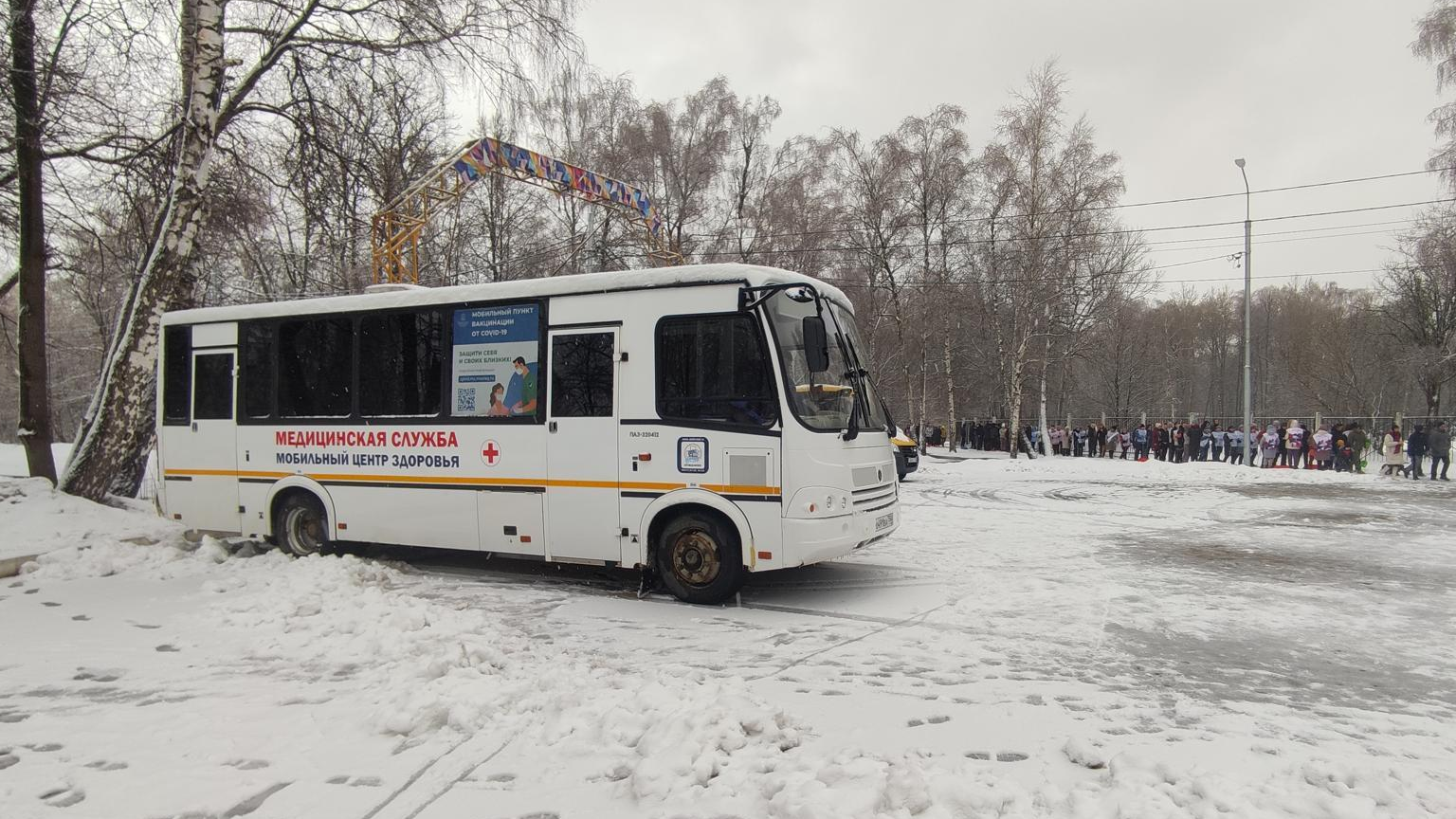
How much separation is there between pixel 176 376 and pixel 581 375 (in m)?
5.97

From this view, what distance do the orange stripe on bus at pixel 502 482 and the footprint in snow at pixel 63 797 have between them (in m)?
4.62

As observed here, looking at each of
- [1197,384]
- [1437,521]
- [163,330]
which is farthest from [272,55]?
[1197,384]

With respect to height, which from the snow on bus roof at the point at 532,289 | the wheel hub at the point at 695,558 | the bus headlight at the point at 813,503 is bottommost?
the wheel hub at the point at 695,558

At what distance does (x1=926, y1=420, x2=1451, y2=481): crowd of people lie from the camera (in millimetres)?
23094

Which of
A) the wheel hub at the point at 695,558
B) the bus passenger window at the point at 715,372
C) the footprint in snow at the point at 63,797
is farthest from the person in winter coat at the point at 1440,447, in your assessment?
the footprint in snow at the point at 63,797

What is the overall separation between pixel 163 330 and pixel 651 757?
987 centimetres

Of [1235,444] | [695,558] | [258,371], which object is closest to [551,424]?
[695,558]

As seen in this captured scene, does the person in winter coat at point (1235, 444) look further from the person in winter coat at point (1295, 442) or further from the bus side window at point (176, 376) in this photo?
the bus side window at point (176, 376)

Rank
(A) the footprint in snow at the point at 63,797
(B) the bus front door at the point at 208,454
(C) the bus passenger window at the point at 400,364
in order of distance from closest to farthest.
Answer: (A) the footprint in snow at the point at 63,797 → (C) the bus passenger window at the point at 400,364 → (B) the bus front door at the point at 208,454

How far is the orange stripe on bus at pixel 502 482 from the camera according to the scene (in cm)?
711

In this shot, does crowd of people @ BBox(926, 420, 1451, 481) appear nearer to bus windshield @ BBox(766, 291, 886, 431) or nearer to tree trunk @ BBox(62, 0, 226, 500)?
bus windshield @ BBox(766, 291, 886, 431)

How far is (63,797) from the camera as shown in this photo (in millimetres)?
3326

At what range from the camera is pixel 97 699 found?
4.53 meters

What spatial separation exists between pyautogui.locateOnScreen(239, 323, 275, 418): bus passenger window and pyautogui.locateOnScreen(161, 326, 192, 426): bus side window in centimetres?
92
